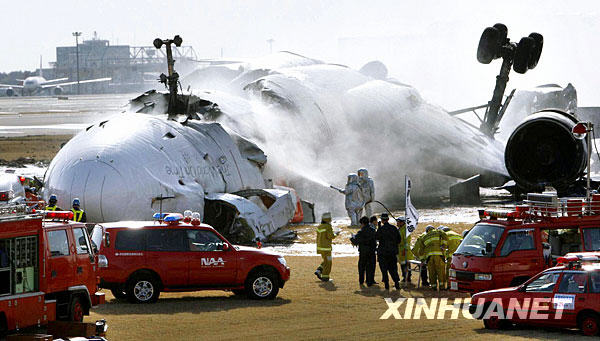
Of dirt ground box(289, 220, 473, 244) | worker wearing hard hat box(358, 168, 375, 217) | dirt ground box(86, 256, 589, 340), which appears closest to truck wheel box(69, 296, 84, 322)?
dirt ground box(86, 256, 589, 340)

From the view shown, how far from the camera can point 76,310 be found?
15312 millimetres

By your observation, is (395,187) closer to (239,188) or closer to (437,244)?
(239,188)

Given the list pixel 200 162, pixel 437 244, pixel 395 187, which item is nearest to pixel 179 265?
pixel 437 244

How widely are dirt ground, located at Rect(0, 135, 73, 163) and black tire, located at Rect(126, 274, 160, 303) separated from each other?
36849 millimetres

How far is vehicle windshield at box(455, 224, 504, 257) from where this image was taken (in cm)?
1817

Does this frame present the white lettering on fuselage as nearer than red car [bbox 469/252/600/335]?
No

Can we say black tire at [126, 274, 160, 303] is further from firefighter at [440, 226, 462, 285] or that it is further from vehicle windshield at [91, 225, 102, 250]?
firefighter at [440, 226, 462, 285]

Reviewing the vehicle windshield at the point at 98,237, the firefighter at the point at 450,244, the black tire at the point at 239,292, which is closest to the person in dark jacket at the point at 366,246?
the firefighter at the point at 450,244

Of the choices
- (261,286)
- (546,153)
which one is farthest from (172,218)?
(546,153)

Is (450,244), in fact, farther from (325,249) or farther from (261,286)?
(261,286)

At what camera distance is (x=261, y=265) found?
18.9 meters

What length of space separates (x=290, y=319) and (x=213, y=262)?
2.72m

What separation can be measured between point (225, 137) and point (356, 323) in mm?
15241

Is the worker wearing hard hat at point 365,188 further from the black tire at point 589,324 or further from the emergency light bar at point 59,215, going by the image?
the black tire at point 589,324
